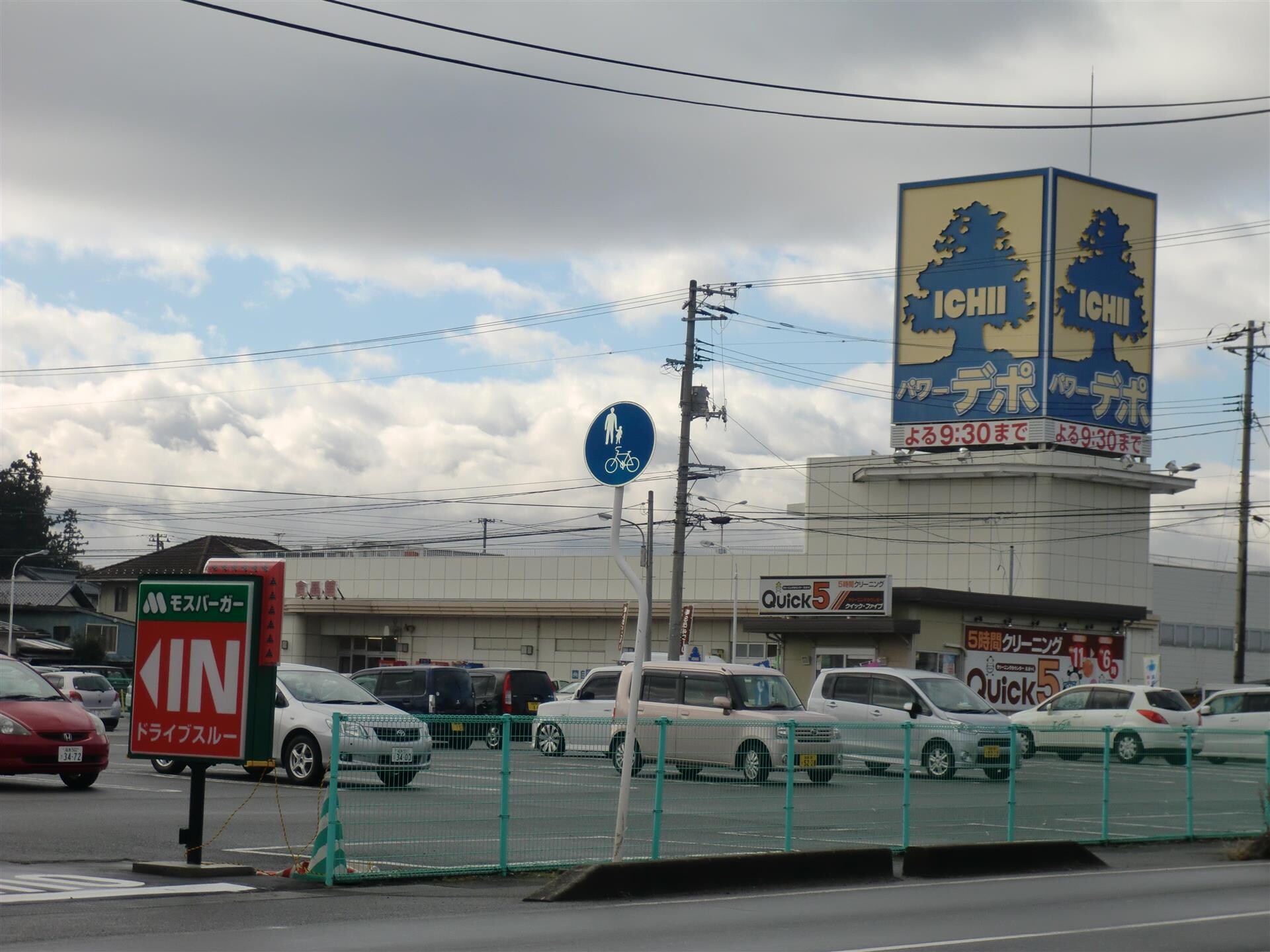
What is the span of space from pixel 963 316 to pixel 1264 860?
43106 millimetres

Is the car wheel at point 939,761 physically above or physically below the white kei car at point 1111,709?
above

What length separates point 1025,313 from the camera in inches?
2256

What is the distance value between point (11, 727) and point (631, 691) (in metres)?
9.86

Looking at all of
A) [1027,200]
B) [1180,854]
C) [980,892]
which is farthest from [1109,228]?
[980,892]

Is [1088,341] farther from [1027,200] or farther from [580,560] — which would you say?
[580,560]

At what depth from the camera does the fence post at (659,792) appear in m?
13.5

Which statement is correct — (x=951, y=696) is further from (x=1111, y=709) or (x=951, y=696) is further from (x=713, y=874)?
(x=713, y=874)

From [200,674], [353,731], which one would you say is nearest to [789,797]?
[353,731]

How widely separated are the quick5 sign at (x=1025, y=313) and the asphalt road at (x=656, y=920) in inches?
1786

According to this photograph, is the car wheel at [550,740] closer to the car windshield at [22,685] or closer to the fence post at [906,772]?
the fence post at [906,772]

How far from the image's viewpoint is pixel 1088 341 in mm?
58281

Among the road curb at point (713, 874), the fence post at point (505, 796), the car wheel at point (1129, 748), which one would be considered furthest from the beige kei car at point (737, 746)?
the car wheel at point (1129, 748)

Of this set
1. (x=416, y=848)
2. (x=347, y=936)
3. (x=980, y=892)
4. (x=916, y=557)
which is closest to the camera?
(x=347, y=936)

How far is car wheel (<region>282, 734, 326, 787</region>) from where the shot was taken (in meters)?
21.7
